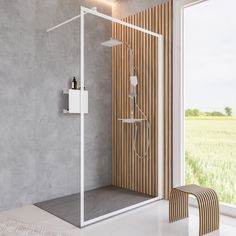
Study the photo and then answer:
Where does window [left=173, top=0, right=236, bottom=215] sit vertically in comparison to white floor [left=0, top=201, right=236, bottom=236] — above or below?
above

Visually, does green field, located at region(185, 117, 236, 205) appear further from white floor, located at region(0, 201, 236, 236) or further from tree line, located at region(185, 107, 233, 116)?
white floor, located at region(0, 201, 236, 236)

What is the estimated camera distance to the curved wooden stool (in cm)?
255

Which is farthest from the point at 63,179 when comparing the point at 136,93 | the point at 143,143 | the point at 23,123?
the point at 136,93

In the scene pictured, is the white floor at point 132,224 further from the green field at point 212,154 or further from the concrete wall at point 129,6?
the concrete wall at point 129,6

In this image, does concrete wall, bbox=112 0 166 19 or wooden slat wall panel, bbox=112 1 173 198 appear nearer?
wooden slat wall panel, bbox=112 1 173 198

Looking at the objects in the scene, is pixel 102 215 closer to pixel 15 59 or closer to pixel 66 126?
pixel 66 126

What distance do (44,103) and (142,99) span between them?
1326 millimetres

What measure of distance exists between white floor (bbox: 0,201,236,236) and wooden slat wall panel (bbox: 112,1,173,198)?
659 mm

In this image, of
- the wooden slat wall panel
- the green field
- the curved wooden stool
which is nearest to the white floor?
the curved wooden stool

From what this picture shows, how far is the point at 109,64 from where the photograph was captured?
427 centimetres

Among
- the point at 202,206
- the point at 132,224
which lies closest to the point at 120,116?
the point at 132,224

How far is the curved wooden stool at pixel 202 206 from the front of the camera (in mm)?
2551

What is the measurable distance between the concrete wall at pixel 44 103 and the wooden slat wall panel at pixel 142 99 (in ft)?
0.60

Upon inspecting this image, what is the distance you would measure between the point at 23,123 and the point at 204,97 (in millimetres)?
2228
